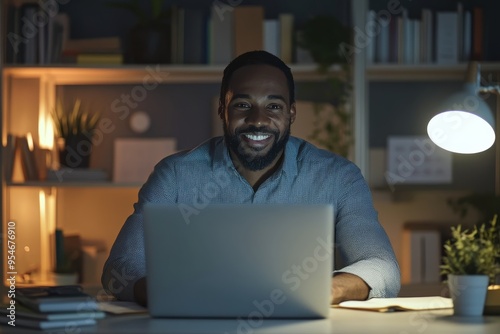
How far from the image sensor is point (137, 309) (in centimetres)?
205

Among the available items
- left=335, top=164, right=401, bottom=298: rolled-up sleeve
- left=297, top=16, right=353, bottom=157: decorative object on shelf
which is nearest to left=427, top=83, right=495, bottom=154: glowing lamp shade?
left=335, top=164, right=401, bottom=298: rolled-up sleeve

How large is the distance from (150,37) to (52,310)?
8.38 feet

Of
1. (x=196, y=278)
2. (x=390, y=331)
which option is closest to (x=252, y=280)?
(x=196, y=278)

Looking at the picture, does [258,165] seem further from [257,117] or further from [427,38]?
[427,38]

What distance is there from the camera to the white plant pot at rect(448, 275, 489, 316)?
196cm

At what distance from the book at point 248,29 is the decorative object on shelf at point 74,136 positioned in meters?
0.81

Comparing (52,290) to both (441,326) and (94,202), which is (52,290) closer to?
(441,326)

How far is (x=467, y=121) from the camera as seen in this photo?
2.38 metres

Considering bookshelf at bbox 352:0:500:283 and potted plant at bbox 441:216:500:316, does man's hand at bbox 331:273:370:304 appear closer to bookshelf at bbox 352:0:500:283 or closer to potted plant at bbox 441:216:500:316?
potted plant at bbox 441:216:500:316

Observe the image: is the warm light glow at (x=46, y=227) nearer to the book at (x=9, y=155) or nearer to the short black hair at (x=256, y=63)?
the book at (x=9, y=155)

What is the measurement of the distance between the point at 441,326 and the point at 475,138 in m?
0.71

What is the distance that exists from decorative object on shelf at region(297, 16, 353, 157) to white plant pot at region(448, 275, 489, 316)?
2171mm

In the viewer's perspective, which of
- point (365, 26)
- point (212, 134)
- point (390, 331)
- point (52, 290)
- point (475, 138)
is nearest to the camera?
point (390, 331)

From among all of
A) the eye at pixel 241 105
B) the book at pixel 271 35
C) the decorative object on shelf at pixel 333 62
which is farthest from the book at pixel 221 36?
the eye at pixel 241 105
